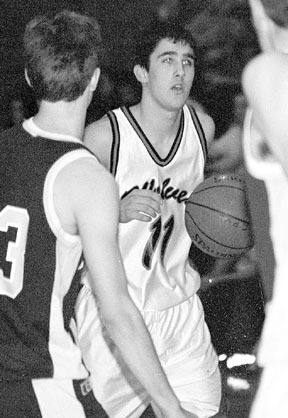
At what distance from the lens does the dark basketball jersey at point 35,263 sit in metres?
1.84

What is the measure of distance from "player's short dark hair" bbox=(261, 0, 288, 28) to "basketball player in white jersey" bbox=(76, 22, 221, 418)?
1.50 meters

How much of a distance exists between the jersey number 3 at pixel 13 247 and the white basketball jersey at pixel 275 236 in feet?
2.66

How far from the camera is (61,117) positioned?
1.99 m

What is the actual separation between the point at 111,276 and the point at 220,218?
1.19 meters

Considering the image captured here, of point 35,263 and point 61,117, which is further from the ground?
point 61,117

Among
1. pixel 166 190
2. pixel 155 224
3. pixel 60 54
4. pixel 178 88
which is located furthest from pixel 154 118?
pixel 60 54

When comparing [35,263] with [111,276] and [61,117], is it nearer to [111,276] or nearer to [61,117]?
[111,276]

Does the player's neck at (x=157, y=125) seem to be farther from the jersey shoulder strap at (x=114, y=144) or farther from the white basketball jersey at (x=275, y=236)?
the white basketball jersey at (x=275, y=236)

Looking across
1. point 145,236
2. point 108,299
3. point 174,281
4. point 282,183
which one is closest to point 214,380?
point 174,281

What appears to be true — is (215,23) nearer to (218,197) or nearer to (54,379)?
(218,197)

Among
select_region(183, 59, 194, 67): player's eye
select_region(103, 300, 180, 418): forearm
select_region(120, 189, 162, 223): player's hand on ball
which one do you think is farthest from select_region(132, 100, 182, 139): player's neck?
select_region(103, 300, 180, 418): forearm

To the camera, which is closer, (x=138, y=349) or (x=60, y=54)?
(x=138, y=349)

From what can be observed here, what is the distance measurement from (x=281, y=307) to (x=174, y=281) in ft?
5.57

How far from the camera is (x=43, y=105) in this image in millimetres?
2004
